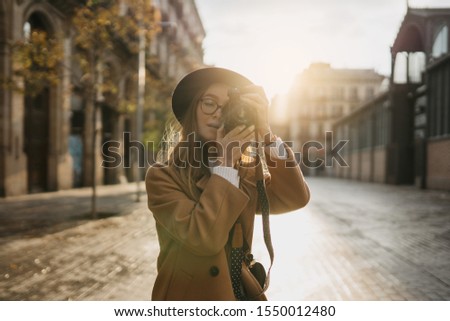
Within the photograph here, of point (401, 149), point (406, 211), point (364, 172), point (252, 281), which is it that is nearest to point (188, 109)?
point (252, 281)

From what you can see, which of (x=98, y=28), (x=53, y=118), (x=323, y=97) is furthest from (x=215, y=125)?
(x=323, y=97)

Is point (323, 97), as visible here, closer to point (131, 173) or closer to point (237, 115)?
point (131, 173)

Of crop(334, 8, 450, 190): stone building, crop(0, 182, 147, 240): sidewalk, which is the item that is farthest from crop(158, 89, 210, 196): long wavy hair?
crop(334, 8, 450, 190): stone building

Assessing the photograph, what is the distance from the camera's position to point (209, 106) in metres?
1.93

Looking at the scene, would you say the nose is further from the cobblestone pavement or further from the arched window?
the arched window

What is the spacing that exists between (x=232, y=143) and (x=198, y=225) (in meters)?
0.31

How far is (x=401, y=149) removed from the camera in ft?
107

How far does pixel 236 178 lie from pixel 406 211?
13.1 m

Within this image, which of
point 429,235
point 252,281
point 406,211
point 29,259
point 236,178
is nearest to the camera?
point 236,178

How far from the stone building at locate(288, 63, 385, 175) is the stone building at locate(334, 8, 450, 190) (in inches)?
988

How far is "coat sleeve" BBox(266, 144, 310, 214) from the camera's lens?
2.00 meters

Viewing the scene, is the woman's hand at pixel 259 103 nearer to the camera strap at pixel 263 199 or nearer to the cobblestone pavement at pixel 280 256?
the camera strap at pixel 263 199

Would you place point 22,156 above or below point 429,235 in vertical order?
above

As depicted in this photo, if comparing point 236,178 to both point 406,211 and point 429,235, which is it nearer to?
point 429,235
